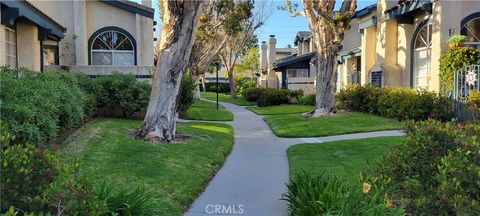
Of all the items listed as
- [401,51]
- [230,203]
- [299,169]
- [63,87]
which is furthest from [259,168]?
[401,51]

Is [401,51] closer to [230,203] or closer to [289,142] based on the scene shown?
[289,142]

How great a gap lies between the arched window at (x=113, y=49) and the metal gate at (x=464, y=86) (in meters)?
13.4

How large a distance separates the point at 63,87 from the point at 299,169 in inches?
199

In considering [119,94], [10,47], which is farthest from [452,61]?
[10,47]

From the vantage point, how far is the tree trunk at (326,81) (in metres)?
18.7

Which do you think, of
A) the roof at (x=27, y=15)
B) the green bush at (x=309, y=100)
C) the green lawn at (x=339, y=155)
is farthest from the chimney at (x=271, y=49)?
the green lawn at (x=339, y=155)

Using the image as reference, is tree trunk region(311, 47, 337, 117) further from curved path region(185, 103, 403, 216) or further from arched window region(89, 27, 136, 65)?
arched window region(89, 27, 136, 65)

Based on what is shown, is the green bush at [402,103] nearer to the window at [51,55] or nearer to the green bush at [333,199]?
the green bush at [333,199]

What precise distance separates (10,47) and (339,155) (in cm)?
1100

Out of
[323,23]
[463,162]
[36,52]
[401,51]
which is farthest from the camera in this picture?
[401,51]

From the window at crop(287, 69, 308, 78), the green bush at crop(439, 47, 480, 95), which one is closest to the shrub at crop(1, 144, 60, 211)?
the green bush at crop(439, 47, 480, 95)

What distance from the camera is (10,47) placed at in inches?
581

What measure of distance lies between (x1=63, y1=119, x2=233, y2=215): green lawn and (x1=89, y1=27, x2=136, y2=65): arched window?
9.80 m

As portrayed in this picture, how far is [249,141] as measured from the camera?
42.4 feet
